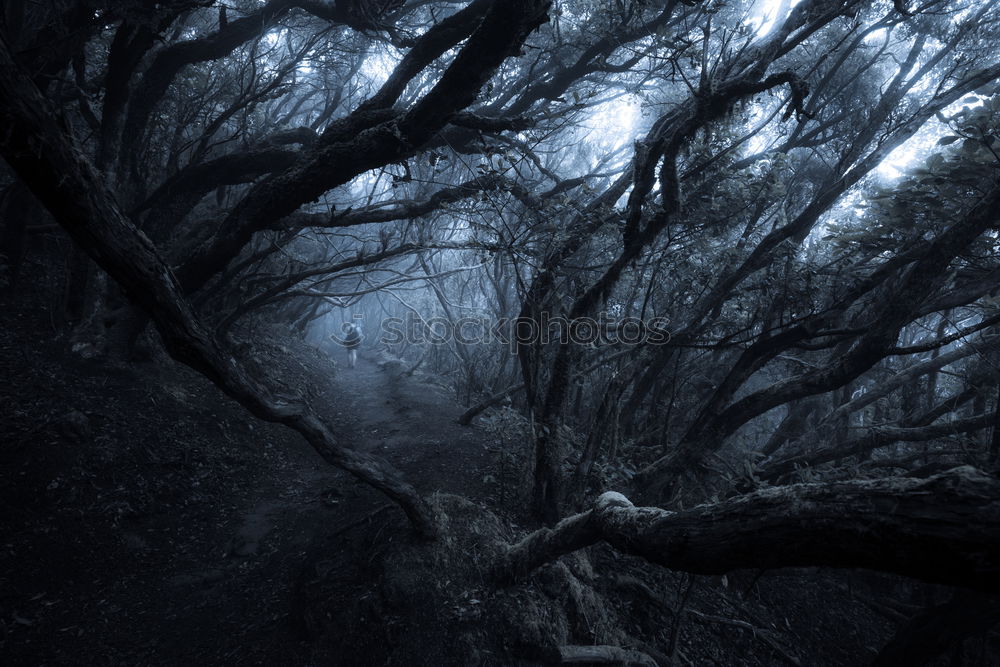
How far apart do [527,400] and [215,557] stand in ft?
13.8

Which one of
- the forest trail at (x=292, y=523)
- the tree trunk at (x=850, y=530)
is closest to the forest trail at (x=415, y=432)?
the forest trail at (x=292, y=523)

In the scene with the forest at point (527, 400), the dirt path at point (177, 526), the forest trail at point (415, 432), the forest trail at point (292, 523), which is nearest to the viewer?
the forest at point (527, 400)

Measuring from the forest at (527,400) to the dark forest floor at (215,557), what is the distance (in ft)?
0.11

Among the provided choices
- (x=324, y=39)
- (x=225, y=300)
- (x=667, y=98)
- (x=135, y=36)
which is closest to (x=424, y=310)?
(x=225, y=300)

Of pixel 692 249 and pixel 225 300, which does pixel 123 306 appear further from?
pixel 692 249

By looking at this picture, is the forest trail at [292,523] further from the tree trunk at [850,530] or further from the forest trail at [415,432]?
the tree trunk at [850,530]

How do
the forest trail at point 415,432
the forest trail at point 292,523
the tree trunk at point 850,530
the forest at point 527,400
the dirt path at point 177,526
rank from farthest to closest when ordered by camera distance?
the forest trail at point 415,432 < the forest trail at point 292,523 < the dirt path at point 177,526 < the forest at point 527,400 < the tree trunk at point 850,530

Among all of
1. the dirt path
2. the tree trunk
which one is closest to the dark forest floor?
the dirt path

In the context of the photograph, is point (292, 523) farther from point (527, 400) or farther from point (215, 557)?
point (527, 400)

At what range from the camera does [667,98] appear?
9.55 m

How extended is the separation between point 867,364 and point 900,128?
343 cm

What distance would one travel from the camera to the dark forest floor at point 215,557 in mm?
3636

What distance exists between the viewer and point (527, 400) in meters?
6.12

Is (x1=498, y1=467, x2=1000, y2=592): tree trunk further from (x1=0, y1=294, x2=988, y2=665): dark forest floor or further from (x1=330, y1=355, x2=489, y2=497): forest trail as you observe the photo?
(x1=330, y1=355, x2=489, y2=497): forest trail
